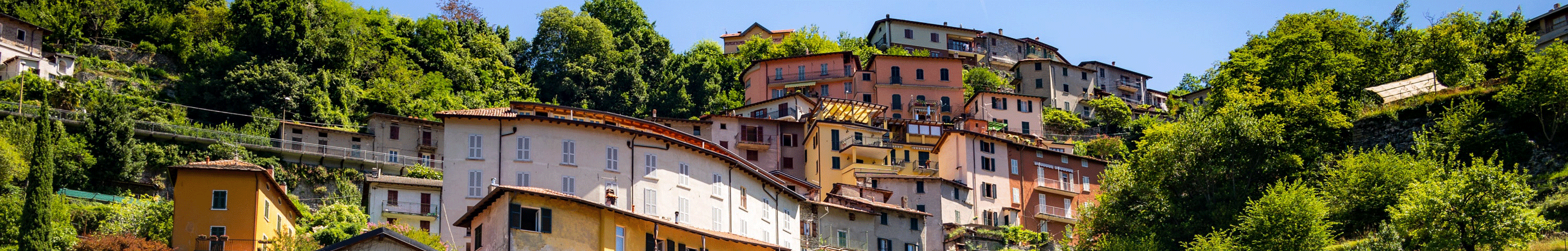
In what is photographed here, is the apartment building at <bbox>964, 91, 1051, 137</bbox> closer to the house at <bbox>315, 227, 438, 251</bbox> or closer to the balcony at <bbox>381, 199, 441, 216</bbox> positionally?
the balcony at <bbox>381, 199, 441, 216</bbox>

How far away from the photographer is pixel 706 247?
142 feet

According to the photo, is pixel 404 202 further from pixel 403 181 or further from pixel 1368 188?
pixel 1368 188

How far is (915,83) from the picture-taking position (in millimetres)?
89000

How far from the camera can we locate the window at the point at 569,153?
48594 millimetres

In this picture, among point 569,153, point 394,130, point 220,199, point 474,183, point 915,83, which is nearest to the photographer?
point 220,199

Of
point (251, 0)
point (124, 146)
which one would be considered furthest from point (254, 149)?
point (251, 0)

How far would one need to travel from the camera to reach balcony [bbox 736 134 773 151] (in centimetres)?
7356

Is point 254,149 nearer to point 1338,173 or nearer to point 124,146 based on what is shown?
point 124,146

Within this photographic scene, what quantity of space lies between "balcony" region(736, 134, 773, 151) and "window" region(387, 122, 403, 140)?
1765 cm

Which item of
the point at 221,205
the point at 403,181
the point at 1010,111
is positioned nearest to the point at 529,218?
the point at 221,205

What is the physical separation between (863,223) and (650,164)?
12.0 meters

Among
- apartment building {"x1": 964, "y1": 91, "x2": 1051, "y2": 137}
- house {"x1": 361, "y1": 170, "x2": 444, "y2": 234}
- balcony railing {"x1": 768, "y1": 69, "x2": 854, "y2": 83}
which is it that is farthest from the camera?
balcony railing {"x1": 768, "y1": 69, "x2": 854, "y2": 83}

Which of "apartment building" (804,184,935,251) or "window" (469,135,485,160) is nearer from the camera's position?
"window" (469,135,485,160)

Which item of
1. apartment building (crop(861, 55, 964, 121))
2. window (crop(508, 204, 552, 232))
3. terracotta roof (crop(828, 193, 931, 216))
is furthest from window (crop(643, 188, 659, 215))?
apartment building (crop(861, 55, 964, 121))
